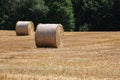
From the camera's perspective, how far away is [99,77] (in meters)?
11.1

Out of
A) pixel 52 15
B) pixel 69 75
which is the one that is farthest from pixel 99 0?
pixel 69 75

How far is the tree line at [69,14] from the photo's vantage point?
56781 mm

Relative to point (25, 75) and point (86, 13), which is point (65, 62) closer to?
point (25, 75)

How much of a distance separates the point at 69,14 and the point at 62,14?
1.13 m

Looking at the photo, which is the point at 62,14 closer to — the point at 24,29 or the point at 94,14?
the point at 94,14

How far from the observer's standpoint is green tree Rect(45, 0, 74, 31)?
56.2 metres

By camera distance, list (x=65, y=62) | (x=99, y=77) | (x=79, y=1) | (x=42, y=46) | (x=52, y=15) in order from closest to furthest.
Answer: (x=99, y=77) < (x=65, y=62) < (x=42, y=46) < (x=52, y=15) < (x=79, y=1)

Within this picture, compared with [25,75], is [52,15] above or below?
below

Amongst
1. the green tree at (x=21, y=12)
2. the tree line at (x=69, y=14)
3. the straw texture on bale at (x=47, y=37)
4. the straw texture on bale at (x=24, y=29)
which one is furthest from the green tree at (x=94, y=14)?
the straw texture on bale at (x=47, y=37)

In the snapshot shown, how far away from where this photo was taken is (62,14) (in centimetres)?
5778

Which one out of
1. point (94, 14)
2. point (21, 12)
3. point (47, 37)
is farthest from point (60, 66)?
point (21, 12)

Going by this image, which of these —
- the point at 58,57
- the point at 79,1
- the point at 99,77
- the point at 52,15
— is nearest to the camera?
the point at 99,77

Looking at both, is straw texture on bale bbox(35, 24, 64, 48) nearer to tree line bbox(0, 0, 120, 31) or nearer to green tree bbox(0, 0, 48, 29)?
tree line bbox(0, 0, 120, 31)

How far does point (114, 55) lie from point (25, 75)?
5.77m
